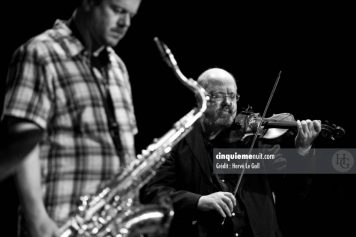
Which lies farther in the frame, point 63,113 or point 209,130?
point 209,130

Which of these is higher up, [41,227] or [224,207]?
[41,227]

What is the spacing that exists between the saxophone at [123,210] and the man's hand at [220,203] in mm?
836

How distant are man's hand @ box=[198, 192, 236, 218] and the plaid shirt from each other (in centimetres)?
107

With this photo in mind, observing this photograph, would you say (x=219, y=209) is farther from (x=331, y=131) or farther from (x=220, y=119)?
(x=331, y=131)

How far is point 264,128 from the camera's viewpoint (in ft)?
10.3

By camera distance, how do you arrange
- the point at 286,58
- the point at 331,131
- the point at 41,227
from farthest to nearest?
the point at 286,58 → the point at 331,131 → the point at 41,227

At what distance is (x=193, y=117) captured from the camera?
2.02m

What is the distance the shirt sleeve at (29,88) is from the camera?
4.91ft

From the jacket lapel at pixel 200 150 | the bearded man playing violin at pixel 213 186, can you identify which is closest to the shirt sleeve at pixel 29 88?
the bearded man playing violin at pixel 213 186

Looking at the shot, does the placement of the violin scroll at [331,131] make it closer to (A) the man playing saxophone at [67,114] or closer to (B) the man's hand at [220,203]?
(B) the man's hand at [220,203]

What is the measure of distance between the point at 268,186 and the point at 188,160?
0.52m

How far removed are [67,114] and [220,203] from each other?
126 cm

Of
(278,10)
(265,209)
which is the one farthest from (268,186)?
(278,10)

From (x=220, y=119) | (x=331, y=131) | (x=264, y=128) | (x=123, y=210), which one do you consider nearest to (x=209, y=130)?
(x=220, y=119)
